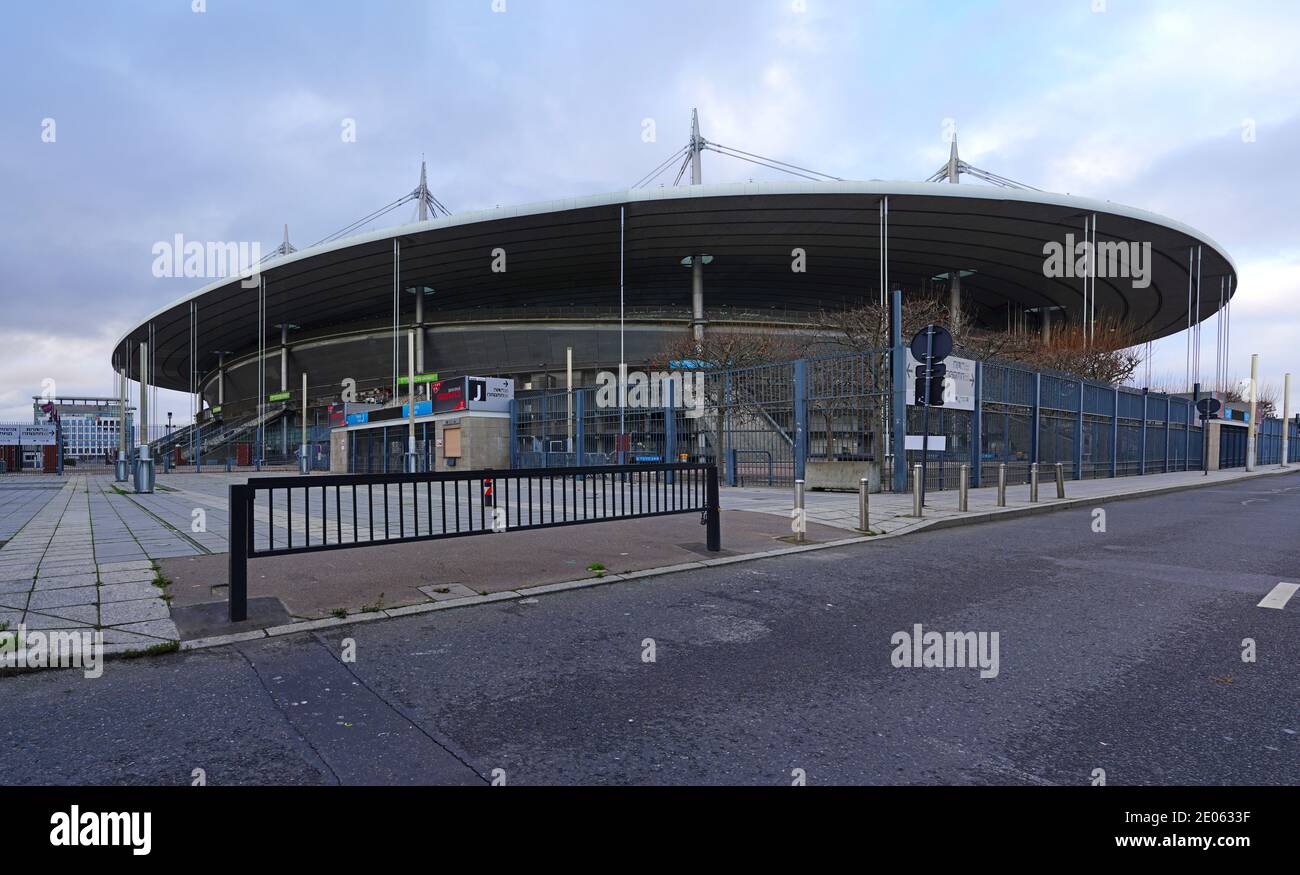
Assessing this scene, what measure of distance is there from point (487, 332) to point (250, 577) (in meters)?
52.4

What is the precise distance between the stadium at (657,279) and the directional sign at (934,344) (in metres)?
21.7

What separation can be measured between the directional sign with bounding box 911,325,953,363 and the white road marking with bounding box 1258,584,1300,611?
248 inches

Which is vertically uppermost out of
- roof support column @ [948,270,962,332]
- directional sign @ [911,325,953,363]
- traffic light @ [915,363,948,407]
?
roof support column @ [948,270,962,332]

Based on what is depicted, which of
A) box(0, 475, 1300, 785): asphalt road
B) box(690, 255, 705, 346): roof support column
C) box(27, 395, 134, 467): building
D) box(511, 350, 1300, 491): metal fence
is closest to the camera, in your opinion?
box(0, 475, 1300, 785): asphalt road

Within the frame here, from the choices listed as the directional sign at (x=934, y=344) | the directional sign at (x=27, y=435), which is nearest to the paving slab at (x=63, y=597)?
the directional sign at (x=934, y=344)

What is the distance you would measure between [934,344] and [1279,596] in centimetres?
676

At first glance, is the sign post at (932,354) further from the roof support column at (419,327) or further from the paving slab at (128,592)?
the roof support column at (419,327)

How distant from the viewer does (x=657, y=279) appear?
53.1 metres

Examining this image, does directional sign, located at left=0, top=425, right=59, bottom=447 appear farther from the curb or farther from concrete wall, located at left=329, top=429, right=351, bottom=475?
the curb

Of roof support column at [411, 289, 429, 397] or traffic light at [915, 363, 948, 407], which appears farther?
roof support column at [411, 289, 429, 397]

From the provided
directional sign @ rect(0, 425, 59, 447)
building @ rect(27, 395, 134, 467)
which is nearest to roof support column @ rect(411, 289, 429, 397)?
directional sign @ rect(0, 425, 59, 447)

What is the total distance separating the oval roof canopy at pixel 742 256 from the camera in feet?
130

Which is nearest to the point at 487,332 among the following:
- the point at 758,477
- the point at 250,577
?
the point at 758,477

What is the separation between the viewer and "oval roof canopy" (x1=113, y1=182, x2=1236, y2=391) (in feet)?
130
